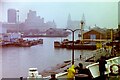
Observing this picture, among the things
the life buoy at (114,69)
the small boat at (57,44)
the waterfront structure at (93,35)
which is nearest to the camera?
the life buoy at (114,69)

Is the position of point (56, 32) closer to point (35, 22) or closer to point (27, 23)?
point (35, 22)

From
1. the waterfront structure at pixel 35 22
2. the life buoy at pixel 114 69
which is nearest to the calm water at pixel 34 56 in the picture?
the waterfront structure at pixel 35 22

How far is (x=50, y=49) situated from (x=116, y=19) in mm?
1595

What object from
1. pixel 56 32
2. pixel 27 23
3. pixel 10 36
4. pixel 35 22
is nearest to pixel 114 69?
pixel 56 32

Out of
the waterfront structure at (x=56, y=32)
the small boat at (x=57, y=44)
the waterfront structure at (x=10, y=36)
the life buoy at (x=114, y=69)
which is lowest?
the life buoy at (x=114, y=69)

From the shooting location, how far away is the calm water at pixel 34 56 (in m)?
5.47

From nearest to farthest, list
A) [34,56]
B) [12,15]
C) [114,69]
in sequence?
1. [114,69]
2. [12,15]
3. [34,56]

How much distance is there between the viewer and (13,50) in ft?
18.2

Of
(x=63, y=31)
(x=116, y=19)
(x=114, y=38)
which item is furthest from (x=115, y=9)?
(x=63, y=31)

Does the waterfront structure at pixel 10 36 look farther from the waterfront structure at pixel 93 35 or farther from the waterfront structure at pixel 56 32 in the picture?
the waterfront structure at pixel 93 35

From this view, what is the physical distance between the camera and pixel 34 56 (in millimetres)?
5723

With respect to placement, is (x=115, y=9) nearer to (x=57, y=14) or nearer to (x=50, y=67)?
(x=57, y=14)

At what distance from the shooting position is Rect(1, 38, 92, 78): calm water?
17.9 ft

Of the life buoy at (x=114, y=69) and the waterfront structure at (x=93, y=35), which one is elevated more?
the waterfront structure at (x=93, y=35)
